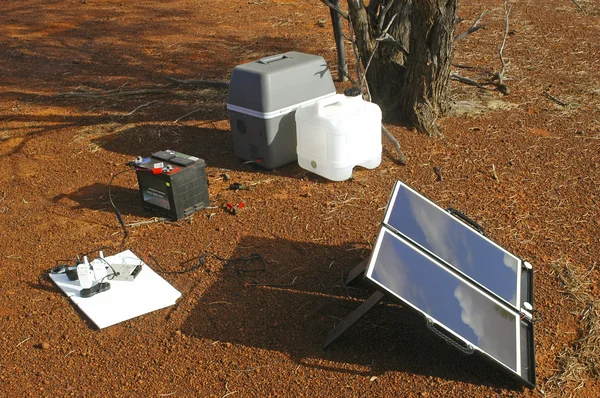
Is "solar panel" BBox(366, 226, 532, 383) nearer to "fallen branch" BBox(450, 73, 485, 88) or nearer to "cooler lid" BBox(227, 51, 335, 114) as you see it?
"cooler lid" BBox(227, 51, 335, 114)

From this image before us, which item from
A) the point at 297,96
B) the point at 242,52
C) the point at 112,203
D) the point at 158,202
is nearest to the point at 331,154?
the point at 297,96

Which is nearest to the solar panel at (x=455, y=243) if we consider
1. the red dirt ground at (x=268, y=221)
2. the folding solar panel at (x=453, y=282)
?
the folding solar panel at (x=453, y=282)

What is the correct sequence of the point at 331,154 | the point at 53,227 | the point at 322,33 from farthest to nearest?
the point at 322,33
the point at 331,154
the point at 53,227

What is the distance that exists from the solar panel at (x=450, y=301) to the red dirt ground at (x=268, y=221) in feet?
0.45

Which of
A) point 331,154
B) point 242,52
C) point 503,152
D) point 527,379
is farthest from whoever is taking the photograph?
point 242,52

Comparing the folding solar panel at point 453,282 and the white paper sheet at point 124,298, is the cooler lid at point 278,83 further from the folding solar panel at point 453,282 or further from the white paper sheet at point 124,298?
the folding solar panel at point 453,282

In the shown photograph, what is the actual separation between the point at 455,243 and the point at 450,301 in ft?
1.83

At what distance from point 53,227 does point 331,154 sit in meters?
2.26

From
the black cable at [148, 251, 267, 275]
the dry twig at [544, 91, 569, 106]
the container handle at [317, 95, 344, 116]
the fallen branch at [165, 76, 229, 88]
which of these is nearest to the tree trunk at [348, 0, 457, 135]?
the container handle at [317, 95, 344, 116]

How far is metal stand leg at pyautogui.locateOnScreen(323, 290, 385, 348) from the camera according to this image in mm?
3588

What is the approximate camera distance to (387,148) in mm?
6293

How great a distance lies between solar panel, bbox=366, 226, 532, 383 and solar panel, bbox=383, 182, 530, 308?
0.11 metres

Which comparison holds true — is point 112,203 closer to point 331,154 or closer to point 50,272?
point 50,272

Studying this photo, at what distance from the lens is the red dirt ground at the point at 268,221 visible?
3.66m
